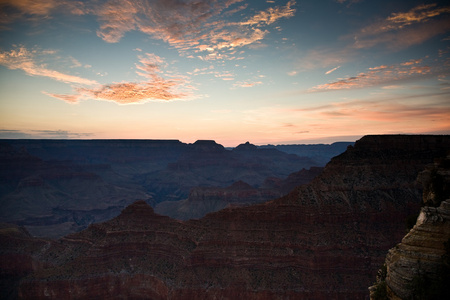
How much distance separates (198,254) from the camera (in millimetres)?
45281

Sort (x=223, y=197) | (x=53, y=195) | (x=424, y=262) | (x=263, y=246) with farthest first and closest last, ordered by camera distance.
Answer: (x=53, y=195) → (x=223, y=197) → (x=263, y=246) → (x=424, y=262)

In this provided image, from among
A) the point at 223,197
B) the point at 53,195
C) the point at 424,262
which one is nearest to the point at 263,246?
the point at 424,262

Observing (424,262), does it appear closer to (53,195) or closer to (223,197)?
(223,197)

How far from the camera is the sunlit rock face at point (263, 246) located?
1654 inches

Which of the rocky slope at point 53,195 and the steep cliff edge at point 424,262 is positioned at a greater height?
the steep cliff edge at point 424,262

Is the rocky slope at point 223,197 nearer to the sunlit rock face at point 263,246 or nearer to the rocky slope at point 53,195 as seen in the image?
the rocky slope at point 53,195

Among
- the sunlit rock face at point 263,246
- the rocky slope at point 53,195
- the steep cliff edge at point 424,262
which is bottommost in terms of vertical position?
the rocky slope at point 53,195

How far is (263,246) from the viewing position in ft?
149

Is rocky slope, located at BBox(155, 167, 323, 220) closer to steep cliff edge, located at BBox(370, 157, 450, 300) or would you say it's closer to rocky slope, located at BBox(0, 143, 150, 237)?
rocky slope, located at BBox(0, 143, 150, 237)

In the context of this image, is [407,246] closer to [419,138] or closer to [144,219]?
[144,219]

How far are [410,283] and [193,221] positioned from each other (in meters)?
42.7

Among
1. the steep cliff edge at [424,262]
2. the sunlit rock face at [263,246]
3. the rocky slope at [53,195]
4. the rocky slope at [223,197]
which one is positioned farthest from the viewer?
the rocky slope at [223,197]

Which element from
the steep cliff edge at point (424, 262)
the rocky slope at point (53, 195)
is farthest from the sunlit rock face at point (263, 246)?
the rocky slope at point (53, 195)

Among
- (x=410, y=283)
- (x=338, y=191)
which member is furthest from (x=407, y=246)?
(x=338, y=191)
